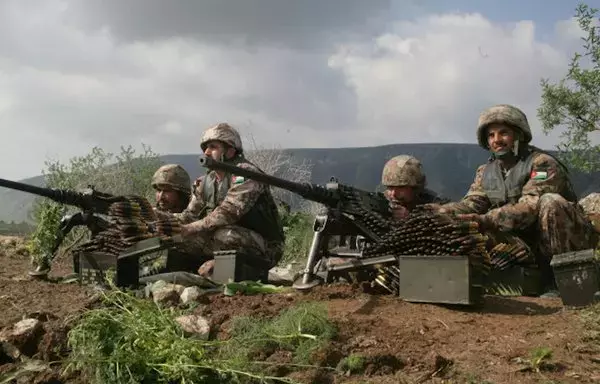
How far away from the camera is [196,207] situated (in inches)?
343

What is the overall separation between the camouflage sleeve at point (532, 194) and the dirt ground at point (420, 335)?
89 cm

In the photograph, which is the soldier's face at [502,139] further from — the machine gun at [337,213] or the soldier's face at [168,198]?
the soldier's face at [168,198]

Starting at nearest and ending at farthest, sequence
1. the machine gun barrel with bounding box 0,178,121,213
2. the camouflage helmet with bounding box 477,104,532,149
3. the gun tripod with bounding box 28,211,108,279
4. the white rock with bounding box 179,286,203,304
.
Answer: the white rock with bounding box 179,286,203,304 < the camouflage helmet with bounding box 477,104,532,149 < the gun tripod with bounding box 28,211,108,279 < the machine gun barrel with bounding box 0,178,121,213

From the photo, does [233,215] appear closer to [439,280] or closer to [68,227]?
[68,227]

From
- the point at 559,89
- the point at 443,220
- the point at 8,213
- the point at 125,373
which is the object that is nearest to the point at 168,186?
the point at 443,220

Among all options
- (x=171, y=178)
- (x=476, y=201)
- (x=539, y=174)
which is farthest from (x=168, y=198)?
(x=539, y=174)

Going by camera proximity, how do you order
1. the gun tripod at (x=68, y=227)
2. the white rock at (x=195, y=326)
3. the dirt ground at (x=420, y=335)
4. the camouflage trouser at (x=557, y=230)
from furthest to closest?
the gun tripod at (x=68, y=227)
the camouflage trouser at (x=557, y=230)
the white rock at (x=195, y=326)
the dirt ground at (x=420, y=335)

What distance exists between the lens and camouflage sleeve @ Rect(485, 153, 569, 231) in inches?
260

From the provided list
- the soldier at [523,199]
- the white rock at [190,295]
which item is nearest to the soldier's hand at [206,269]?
the white rock at [190,295]

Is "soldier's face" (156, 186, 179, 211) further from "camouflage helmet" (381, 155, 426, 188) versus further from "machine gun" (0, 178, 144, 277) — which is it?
"camouflage helmet" (381, 155, 426, 188)

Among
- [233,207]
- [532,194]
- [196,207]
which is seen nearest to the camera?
[532,194]

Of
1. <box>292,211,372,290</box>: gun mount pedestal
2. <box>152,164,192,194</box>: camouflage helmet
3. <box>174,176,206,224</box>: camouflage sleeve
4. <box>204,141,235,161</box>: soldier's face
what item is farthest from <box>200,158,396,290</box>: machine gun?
<box>152,164,192,194</box>: camouflage helmet

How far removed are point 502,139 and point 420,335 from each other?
3.48 meters

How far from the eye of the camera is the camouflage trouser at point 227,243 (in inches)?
305
